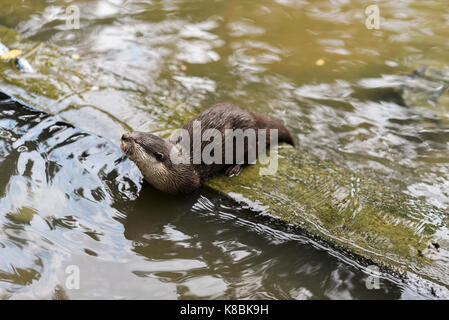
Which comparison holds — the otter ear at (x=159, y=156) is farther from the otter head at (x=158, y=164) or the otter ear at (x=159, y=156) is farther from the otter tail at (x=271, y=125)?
the otter tail at (x=271, y=125)

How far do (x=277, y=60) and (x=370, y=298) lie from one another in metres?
3.46

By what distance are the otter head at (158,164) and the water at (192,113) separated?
0.12m

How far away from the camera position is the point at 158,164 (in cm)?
319

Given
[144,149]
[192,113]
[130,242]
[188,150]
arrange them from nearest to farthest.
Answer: [130,242] → [144,149] → [188,150] → [192,113]

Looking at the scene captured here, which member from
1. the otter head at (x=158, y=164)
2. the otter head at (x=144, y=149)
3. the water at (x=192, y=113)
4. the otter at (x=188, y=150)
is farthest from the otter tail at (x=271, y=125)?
the otter head at (x=144, y=149)

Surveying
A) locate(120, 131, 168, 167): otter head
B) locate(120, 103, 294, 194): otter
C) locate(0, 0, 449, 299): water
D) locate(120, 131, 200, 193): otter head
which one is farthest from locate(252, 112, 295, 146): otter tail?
locate(120, 131, 168, 167): otter head

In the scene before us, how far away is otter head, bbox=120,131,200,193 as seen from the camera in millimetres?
3131

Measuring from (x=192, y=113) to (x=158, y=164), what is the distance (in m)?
0.94

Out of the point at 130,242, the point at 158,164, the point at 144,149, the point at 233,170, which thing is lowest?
the point at 130,242

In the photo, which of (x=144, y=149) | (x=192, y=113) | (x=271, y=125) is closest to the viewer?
(x=144, y=149)

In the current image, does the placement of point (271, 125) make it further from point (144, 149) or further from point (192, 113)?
point (144, 149)

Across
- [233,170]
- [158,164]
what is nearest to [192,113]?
[233,170]

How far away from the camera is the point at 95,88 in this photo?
13.6 feet
